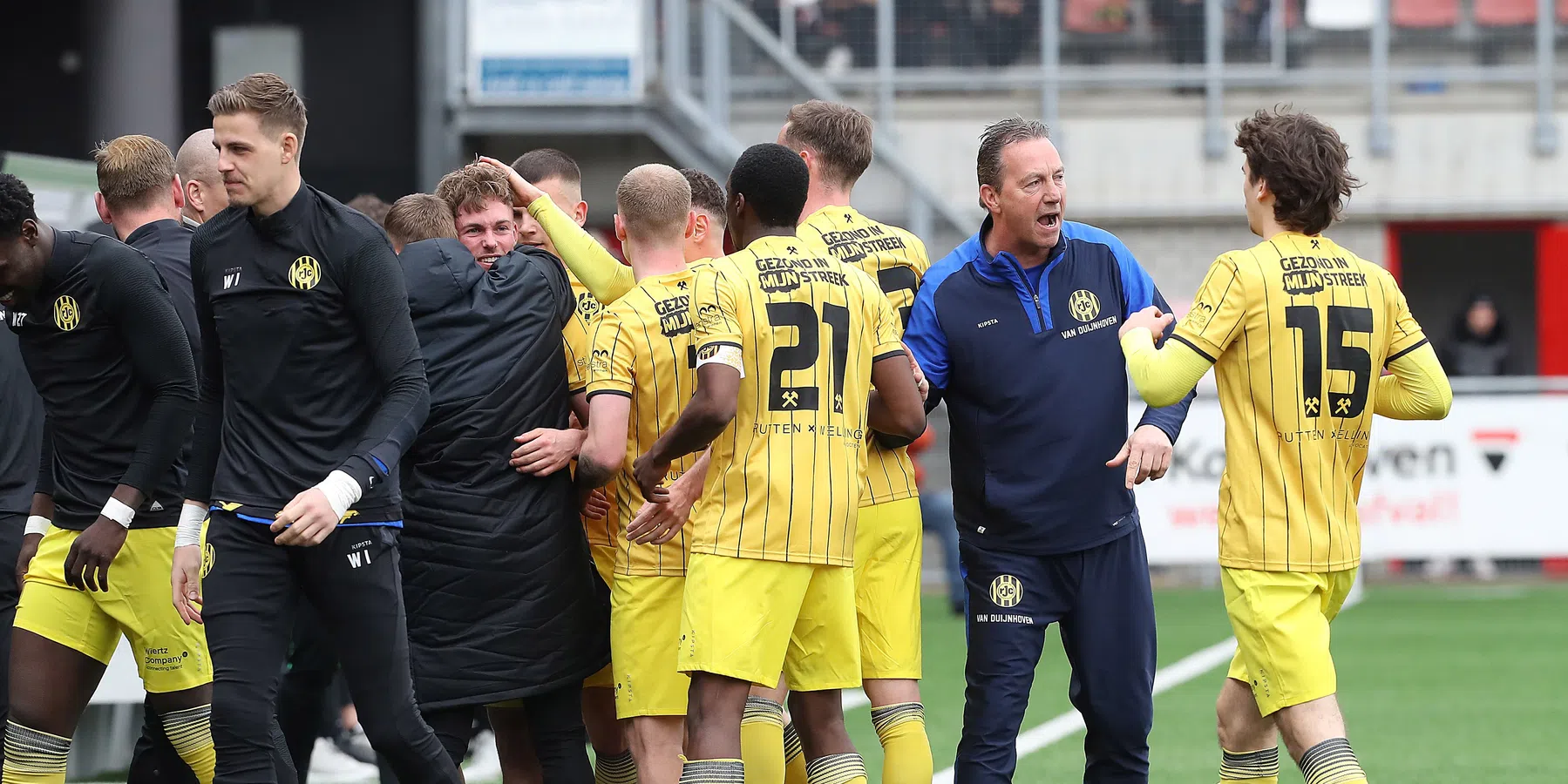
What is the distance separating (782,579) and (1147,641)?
121 cm

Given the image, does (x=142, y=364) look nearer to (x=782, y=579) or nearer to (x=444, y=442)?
(x=444, y=442)

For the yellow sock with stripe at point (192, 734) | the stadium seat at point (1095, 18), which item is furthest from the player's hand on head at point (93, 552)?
the stadium seat at point (1095, 18)

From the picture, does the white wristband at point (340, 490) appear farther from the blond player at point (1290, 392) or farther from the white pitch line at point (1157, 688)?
the white pitch line at point (1157, 688)

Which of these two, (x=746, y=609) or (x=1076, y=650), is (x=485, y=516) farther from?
(x=1076, y=650)

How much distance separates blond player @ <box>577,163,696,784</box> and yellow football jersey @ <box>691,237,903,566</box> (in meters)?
0.32

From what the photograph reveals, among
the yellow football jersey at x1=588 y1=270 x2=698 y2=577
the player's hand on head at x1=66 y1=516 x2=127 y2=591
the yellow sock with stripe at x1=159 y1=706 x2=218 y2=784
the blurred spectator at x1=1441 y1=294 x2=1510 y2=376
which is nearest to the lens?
the player's hand on head at x1=66 y1=516 x2=127 y2=591

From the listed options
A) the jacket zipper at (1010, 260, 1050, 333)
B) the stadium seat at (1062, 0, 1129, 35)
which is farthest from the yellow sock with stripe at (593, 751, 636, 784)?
the stadium seat at (1062, 0, 1129, 35)

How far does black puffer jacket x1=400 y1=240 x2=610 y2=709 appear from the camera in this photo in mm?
5695

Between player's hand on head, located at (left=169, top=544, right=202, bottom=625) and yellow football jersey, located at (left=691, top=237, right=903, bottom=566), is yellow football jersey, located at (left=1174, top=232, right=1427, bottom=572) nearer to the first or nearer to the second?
yellow football jersey, located at (left=691, top=237, right=903, bottom=566)

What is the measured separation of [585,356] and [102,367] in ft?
4.83

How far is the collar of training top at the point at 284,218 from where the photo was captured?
5051mm

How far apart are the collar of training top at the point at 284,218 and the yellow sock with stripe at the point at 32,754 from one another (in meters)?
1.78

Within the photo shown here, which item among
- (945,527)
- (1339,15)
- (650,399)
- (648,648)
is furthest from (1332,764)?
(1339,15)

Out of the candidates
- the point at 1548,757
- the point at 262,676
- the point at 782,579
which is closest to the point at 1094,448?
the point at 782,579
